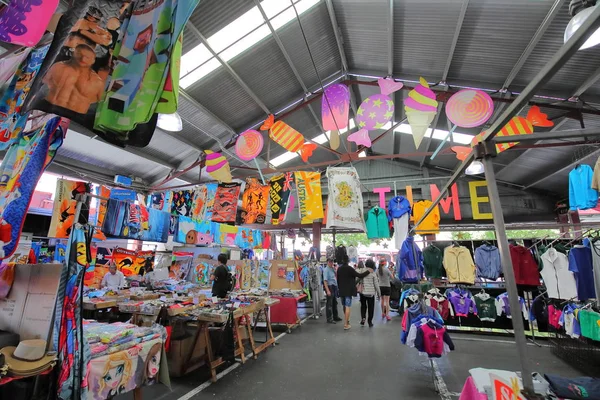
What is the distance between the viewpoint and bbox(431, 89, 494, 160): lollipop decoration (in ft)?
17.0

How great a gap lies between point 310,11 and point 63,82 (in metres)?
5.92

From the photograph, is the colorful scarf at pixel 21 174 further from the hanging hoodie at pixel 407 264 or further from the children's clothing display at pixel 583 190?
the children's clothing display at pixel 583 190

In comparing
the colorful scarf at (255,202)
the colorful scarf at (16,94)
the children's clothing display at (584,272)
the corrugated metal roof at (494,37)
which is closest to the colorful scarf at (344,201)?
the colorful scarf at (255,202)

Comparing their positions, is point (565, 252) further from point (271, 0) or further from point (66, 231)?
point (66, 231)

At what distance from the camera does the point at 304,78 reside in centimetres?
815

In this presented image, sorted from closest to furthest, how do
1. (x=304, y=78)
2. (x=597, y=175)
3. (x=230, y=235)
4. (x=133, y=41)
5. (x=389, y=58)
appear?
(x=133, y=41) < (x=597, y=175) < (x=389, y=58) < (x=304, y=78) < (x=230, y=235)

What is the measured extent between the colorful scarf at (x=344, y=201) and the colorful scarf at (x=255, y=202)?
272 cm

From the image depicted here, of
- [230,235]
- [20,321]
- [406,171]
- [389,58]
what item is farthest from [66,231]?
[406,171]

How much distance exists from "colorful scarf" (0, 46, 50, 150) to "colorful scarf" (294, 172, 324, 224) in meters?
5.01

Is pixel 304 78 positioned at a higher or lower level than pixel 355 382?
higher

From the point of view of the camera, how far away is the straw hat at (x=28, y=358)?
1723 millimetres

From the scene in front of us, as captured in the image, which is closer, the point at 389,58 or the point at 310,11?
the point at 310,11

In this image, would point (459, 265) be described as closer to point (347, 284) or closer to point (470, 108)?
point (347, 284)

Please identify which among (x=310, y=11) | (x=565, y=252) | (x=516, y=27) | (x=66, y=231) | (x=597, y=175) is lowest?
(x=565, y=252)
